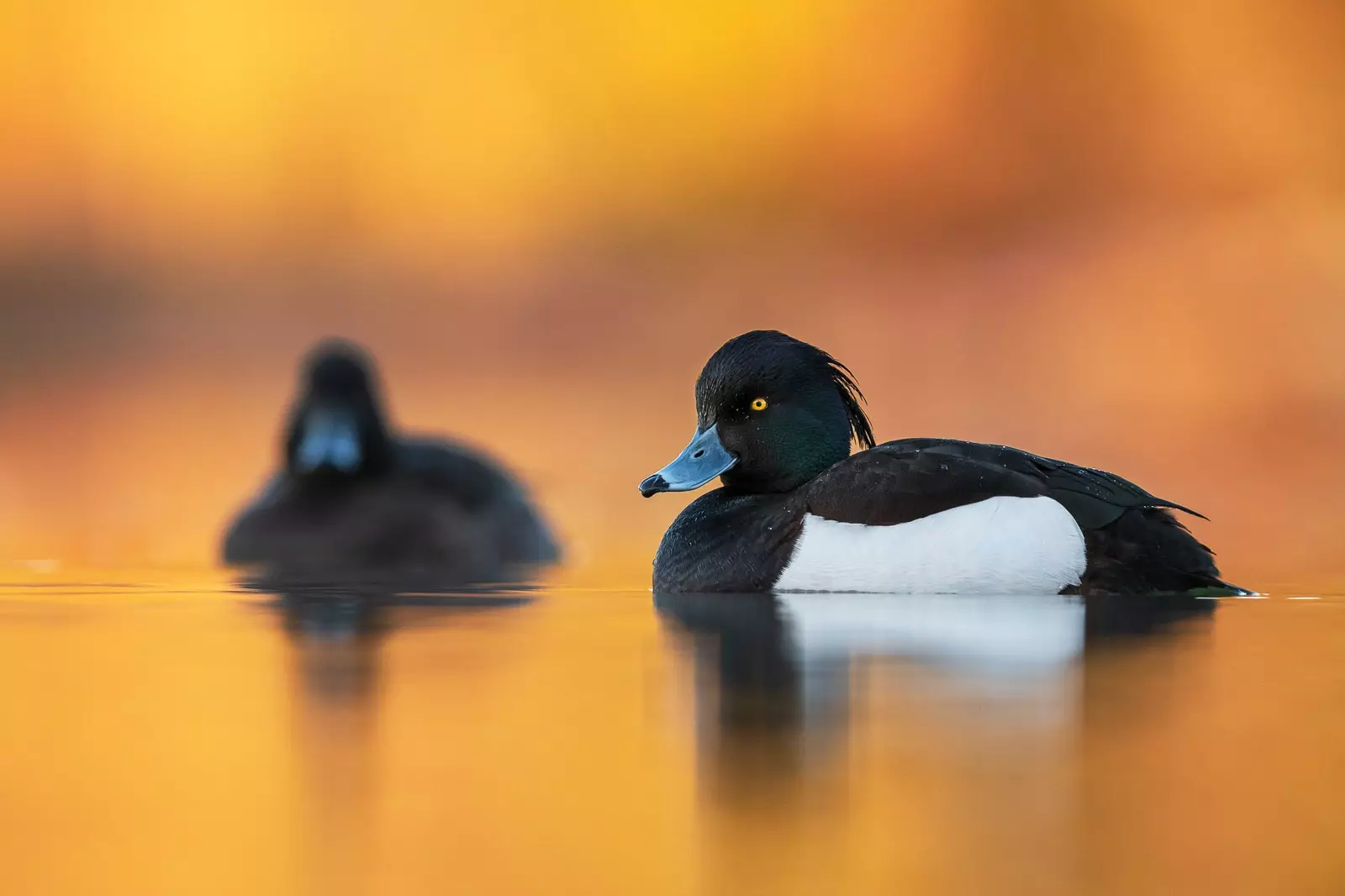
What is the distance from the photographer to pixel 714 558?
5586 mm

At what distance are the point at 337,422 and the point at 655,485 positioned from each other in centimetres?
351

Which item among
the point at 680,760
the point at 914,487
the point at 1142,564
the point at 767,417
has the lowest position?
the point at 680,760

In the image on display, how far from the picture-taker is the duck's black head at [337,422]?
8664mm

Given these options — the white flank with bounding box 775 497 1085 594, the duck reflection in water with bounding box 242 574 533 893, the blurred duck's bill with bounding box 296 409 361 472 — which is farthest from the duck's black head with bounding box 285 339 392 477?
the white flank with bounding box 775 497 1085 594

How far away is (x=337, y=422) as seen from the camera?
8742 millimetres

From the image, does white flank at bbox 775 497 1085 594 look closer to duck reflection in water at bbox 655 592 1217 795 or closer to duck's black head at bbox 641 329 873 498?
duck reflection in water at bbox 655 592 1217 795

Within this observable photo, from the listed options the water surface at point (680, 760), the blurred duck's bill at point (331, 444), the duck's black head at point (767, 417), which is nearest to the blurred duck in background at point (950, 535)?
the duck's black head at point (767, 417)

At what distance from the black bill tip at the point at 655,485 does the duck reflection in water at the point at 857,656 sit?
0.37m

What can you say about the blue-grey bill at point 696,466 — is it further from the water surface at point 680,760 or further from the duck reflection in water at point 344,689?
the water surface at point 680,760

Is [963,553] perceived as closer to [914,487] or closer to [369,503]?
[914,487]

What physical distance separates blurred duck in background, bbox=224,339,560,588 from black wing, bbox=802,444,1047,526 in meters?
2.41

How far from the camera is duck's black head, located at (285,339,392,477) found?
28.4ft

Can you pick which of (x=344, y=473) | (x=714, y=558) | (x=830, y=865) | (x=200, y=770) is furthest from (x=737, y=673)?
(x=344, y=473)

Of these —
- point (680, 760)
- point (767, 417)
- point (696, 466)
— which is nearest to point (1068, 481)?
point (767, 417)
